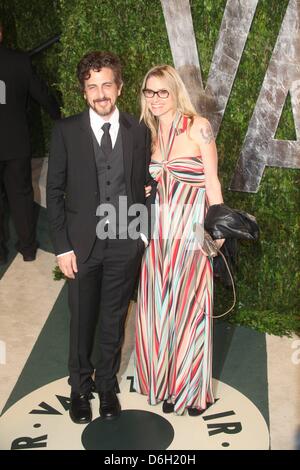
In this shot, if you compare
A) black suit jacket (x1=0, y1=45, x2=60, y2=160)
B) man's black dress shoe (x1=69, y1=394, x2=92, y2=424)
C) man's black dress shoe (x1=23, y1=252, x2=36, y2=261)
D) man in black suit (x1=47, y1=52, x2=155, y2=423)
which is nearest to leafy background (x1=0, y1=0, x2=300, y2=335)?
black suit jacket (x1=0, y1=45, x2=60, y2=160)

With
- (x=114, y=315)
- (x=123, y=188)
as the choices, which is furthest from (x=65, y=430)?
(x=123, y=188)

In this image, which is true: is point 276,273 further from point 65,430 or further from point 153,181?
point 65,430

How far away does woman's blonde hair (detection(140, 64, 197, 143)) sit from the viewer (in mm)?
3395

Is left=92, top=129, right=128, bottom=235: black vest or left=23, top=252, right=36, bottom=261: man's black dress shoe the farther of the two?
left=23, top=252, right=36, bottom=261: man's black dress shoe

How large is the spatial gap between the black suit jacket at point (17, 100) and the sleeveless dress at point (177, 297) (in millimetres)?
1952

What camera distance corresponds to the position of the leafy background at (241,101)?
4.17 m

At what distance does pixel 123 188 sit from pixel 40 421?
141cm

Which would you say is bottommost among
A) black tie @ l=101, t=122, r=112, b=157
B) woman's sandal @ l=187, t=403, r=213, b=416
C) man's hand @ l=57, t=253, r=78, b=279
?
woman's sandal @ l=187, t=403, r=213, b=416

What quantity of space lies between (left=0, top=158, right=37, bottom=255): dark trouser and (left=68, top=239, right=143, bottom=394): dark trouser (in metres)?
1.98

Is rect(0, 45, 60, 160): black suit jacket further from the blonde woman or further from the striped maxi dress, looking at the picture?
the striped maxi dress

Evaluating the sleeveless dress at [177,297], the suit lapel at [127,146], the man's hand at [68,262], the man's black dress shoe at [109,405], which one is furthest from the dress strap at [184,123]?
the man's black dress shoe at [109,405]

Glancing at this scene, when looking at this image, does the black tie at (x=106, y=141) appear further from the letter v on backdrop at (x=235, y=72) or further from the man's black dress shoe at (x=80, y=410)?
the man's black dress shoe at (x=80, y=410)

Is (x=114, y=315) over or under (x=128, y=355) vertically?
over
